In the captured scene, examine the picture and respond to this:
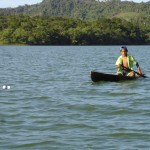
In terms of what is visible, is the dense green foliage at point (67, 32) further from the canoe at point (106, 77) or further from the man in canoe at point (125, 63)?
the canoe at point (106, 77)

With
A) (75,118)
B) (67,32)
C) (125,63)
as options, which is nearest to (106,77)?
(125,63)

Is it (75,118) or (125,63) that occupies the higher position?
(125,63)

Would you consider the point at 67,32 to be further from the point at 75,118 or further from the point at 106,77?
the point at 75,118

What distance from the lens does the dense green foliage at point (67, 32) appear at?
508ft

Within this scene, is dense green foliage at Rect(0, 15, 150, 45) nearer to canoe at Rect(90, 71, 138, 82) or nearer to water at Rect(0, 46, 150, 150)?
canoe at Rect(90, 71, 138, 82)

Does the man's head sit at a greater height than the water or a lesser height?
greater

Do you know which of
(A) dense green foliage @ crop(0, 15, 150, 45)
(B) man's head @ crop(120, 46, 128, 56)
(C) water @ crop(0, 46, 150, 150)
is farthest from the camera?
(A) dense green foliage @ crop(0, 15, 150, 45)

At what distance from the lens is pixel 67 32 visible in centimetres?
15950

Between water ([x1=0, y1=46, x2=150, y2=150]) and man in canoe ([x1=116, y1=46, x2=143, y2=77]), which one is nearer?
water ([x1=0, y1=46, x2=150, y2=150])

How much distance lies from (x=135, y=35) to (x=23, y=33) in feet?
135

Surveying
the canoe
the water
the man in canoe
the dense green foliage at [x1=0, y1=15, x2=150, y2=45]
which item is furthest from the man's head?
the dense green foliage at [x1=0, y1=15, x2=150, y2=45]

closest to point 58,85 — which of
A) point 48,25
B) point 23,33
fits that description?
point 23,33

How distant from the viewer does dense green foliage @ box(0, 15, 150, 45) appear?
155 meters

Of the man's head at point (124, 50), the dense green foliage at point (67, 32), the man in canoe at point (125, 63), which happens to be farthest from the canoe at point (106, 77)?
the dense green foliage at point (67, 32)
